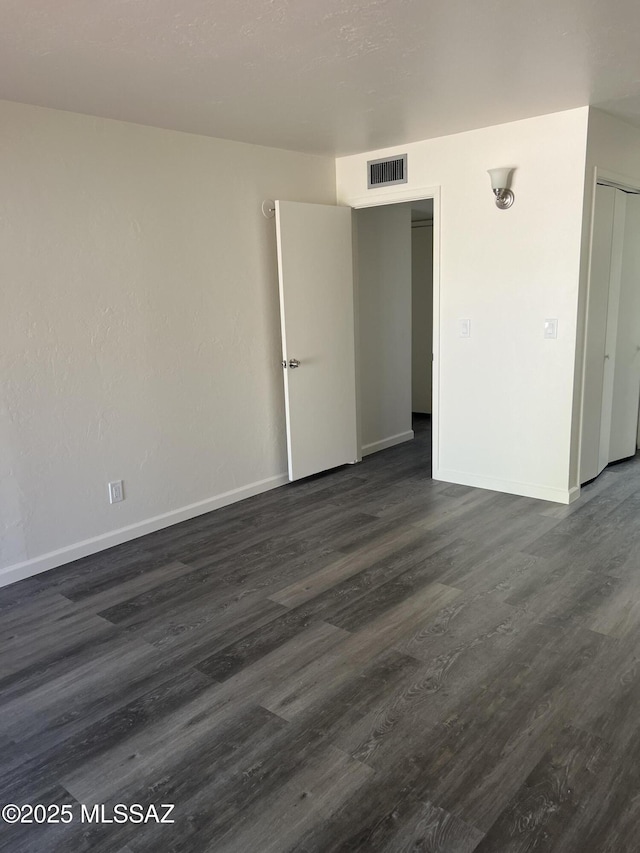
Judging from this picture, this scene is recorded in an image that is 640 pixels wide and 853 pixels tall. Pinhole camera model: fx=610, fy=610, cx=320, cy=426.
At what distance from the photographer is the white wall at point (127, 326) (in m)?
3.11

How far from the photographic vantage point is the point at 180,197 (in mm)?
3715

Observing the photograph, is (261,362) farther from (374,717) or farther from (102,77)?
(374,717)

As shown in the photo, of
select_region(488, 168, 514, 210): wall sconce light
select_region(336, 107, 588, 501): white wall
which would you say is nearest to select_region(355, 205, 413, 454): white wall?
select_region(336, 107, 588, 501): white wall

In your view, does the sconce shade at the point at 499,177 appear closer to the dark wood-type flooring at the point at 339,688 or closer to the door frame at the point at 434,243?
the door frame at the point at 434,243

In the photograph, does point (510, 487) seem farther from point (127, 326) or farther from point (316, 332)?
point (127, 326)

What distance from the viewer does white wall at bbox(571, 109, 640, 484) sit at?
11.9ft

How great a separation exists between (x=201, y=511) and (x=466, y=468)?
1.91 meters

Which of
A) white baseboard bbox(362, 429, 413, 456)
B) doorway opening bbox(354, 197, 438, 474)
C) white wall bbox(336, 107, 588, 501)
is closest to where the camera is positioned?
white wall bbox(336, 107, 588, 501)

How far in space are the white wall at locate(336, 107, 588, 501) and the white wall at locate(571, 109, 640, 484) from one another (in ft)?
0.26

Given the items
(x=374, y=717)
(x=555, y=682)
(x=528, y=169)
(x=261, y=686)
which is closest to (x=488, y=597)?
(x=555, y=682)

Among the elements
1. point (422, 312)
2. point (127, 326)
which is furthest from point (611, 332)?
point (127, 326)

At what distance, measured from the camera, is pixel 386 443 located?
5613 millimetres

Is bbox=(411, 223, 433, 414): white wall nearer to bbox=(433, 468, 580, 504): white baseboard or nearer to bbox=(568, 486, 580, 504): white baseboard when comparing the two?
bbox=(433, 468, 580, 504): white baseboard

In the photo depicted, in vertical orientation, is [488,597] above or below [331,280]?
below
